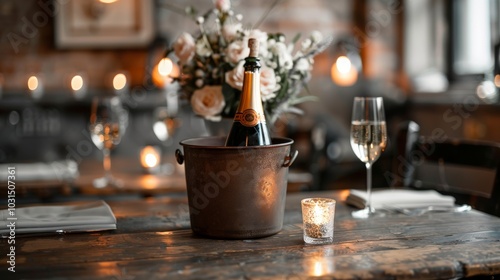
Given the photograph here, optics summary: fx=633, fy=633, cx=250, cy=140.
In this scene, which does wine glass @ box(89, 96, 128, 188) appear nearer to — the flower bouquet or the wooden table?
the flower bouquet

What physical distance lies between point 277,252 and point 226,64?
59 centimetres

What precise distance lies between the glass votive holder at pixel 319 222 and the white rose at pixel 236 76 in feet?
1.25

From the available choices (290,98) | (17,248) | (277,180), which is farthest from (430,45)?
(17,248)

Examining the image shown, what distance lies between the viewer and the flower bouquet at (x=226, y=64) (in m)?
1.54

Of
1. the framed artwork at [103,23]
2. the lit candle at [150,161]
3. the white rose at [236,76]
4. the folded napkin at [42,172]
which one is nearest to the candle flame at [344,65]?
the framed artwork at [103,23]

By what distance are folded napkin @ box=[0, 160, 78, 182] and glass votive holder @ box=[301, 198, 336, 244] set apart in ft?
4.75

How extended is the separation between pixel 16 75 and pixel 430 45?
294cm

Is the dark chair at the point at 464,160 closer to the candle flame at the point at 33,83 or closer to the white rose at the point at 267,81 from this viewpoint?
the white rose at the point at 267,81

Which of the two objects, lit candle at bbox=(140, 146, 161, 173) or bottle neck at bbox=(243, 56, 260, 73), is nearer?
bottle neck at bbox=(243, 56, 260, 73)

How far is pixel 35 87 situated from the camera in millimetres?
4234

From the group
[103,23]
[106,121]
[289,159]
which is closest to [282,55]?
[289,159]

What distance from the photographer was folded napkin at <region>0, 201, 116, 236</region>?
1311 millimetres

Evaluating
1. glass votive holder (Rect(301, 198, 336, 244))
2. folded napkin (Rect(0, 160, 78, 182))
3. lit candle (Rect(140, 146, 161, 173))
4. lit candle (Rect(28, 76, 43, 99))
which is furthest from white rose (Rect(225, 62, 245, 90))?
lit candle (Rect(28, 76, 43, 99))

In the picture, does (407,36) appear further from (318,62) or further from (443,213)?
(443,213)
